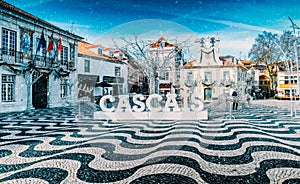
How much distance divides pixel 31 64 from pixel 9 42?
160 centimetres

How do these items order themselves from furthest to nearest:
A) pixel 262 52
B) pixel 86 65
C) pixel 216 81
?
pixel 262 52
pixel 216 81
pixel 86 65

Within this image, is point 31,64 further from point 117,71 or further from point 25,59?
point 117,71

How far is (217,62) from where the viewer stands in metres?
23.6

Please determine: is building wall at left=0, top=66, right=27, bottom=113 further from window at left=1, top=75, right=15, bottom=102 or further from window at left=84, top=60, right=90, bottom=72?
window at left=84, top=60, right=90, bottom=72

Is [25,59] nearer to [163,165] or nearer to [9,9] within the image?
A: [9,9]

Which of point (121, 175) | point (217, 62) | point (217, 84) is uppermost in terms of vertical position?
point (217, 62)

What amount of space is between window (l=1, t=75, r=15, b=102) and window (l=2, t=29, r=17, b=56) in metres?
1.41

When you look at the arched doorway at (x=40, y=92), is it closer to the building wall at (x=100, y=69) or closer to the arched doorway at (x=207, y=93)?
the building wall at (x=100, y=69)

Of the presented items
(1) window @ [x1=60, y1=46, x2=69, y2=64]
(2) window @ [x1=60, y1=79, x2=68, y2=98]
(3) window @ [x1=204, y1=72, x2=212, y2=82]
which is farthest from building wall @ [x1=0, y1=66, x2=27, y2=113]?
(3) window @ [x1=204, y1=72, x2=212, y2=82]

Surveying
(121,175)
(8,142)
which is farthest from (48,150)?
(121,175)

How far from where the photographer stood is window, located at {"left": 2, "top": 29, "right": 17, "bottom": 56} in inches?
458

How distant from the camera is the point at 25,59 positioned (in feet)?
42.4

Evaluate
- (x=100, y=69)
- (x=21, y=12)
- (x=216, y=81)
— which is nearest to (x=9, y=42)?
(x=21, y=12)

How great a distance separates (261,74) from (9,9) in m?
41.6
